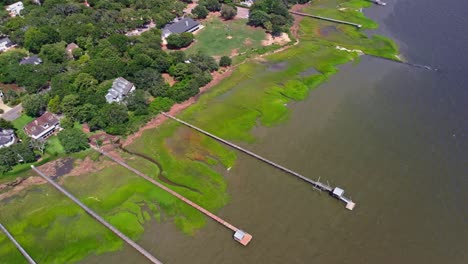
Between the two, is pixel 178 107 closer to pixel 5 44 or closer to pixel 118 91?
pixel 118 91

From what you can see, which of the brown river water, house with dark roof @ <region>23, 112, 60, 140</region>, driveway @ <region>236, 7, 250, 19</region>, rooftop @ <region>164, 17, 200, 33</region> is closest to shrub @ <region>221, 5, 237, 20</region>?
driveway @ <region>236, 7, 250, 19</region>

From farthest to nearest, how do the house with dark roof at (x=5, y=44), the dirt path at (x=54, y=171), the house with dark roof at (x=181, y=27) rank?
1. the house with dark roof at (x=181, y=27)
2. the house with dark roof at (x=5, y=44)
3. the dirt path at (x=54, y=171)

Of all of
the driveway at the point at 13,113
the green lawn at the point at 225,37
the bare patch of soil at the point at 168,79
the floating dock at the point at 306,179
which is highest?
the green lawn at the point at 225,37

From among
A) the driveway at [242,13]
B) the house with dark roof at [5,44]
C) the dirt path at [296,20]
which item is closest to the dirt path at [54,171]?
the house with dark roof at [5,44]

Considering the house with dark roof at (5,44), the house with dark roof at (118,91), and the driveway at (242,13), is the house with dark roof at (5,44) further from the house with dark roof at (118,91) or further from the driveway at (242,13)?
the driveway at (242,13)

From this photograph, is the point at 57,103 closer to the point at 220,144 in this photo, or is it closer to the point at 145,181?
the point at 145,181

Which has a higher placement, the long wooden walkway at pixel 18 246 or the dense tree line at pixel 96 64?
the dense tree line at pixel 96 64

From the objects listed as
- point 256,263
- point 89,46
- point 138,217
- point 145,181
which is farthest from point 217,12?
point 256,263

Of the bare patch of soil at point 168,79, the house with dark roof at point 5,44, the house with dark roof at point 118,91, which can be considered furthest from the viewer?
the house with dark roof at point 5,44
